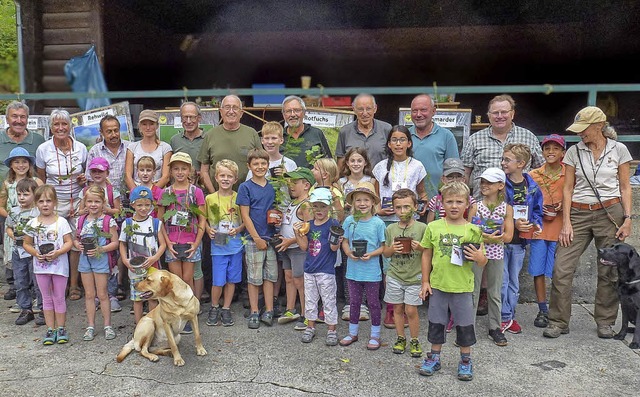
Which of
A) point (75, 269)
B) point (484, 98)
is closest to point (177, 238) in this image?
point (75, 269)

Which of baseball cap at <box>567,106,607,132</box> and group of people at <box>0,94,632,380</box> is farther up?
baseball cap at <box>567,106,607,132</box>

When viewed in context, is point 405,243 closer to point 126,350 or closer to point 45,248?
point 126,350

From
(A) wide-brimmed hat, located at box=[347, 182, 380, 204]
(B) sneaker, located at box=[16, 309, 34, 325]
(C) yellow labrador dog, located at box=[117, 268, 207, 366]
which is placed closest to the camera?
(C) yellow labrador dog, located at box=[117, 268, 207, 366]

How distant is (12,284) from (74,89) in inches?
116

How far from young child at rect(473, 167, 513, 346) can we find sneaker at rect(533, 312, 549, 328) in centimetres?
62

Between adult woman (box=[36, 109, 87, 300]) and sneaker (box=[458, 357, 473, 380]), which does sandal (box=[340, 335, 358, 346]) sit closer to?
sneaker (box=[458, 357, 473, 380])

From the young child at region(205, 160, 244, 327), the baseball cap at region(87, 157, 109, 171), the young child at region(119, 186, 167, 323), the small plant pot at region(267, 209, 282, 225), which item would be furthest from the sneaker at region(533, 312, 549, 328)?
the baseball cap at region(87, 157, 109, 171)

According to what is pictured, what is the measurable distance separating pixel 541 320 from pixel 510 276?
1.95 ft

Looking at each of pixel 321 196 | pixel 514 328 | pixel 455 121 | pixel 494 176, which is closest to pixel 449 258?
pixel 494 176

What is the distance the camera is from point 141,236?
4.72m

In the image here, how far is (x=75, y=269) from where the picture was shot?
577 centimetres

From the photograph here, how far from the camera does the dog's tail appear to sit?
4.27m

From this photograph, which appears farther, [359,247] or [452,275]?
[359,247]

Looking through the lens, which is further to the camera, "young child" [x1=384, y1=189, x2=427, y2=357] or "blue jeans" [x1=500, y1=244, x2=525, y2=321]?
"blue jeans" [x1=500, y1=244, x2=525, y2=321]
